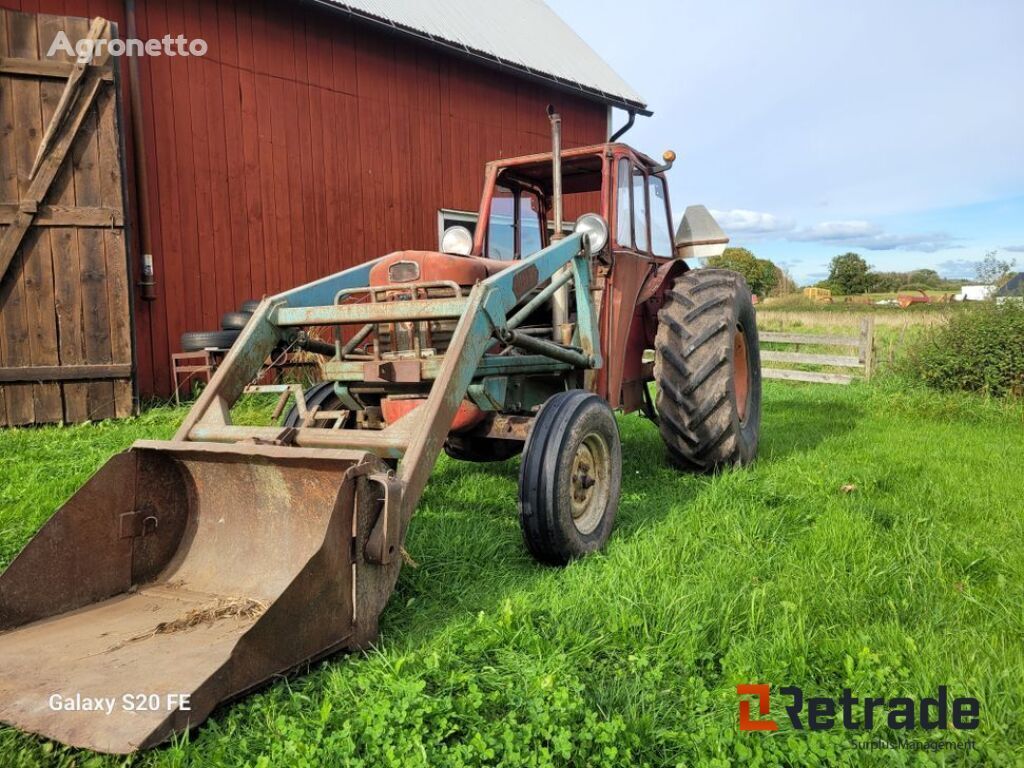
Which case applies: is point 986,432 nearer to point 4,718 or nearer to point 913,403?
point 913,403

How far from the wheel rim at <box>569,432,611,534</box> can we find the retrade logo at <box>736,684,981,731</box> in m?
A: 1.30

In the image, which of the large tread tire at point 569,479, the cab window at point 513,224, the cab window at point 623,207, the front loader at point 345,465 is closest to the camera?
the front loader at point 345,465

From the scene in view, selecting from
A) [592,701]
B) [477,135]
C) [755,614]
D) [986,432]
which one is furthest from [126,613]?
[477,135]

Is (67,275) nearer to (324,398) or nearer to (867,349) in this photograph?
(324,398)

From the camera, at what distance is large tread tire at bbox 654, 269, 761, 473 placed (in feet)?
13.9

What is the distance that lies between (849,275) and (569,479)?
2225 inches

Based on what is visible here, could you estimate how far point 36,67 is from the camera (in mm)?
6074

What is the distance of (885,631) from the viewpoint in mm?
2492

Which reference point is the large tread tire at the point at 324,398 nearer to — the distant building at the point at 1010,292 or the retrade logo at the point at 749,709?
the retrade logo at the point at 749,709

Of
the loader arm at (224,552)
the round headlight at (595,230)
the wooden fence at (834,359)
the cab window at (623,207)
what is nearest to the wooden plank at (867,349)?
the wooden fence at (834,359)

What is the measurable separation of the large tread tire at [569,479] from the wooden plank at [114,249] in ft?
15.7

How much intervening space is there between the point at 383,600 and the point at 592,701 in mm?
770

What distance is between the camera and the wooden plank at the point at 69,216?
6.01 m

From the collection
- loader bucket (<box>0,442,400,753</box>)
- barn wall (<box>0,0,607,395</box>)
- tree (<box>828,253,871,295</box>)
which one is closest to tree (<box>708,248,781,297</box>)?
tree (<box>828,253,871,295</box>)
